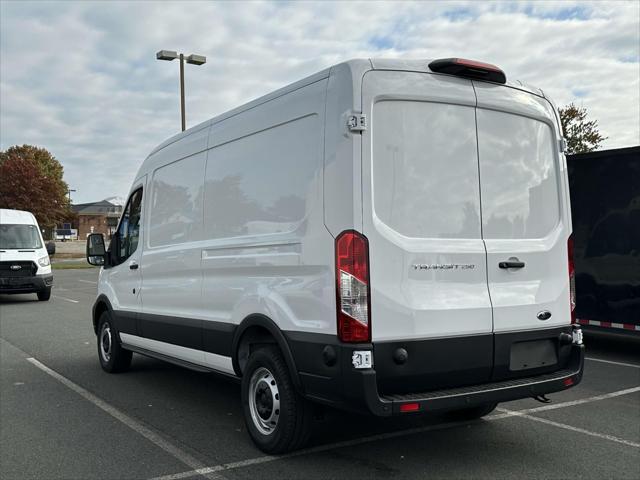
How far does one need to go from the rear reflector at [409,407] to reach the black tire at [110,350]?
4.47 metres

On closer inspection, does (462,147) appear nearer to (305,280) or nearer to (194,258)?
(305,280)

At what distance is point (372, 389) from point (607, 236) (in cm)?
612

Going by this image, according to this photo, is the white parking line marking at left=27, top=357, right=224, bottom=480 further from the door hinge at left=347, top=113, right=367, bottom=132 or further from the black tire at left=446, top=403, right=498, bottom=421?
the door hinge at left=347, top=113, right=367, bottom=132

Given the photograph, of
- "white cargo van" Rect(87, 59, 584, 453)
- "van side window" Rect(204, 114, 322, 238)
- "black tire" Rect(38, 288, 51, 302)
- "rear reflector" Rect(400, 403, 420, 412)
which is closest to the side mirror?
"van side window" Rect(204, 114, 322, 238)

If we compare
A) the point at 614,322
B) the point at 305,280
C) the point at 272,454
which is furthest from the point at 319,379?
the point at 614,322

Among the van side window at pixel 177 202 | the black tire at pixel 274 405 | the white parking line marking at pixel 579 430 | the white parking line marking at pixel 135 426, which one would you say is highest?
the van side window at pixel 177 202

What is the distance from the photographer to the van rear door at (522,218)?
436cm

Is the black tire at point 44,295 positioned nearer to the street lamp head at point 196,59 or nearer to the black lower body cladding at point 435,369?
the street lamp head at point 196,59

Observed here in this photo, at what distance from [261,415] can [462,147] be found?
7.79 feet

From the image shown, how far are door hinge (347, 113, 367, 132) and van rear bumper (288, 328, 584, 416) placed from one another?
131 centimetres

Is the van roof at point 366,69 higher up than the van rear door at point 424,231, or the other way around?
the van roof at point 366,69

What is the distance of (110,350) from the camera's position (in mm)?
7551

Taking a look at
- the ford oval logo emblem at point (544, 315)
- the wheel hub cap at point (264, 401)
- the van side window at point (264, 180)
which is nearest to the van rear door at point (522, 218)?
the ford oval logo emblem at point (544, 315)

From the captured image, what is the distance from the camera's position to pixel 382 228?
3.95 meters
